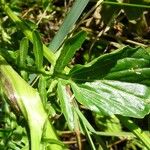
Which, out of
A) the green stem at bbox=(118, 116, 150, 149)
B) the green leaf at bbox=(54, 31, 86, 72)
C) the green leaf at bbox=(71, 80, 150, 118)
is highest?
the green leaf at bbox=(54, 31, 86, 72)

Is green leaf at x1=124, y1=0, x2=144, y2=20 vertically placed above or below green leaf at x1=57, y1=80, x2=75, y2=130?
above

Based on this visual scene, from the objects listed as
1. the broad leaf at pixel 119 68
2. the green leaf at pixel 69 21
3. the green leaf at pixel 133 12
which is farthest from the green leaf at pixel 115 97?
the green leaf at pixel 133 12

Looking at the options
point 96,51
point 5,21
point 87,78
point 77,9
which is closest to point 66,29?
point 77,9

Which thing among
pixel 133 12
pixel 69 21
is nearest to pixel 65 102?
pixel 69 21

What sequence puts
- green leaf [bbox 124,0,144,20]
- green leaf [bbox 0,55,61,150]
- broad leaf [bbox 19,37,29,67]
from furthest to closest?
green leaf [bbox 124,0,144,20], broad leaf [bbox 19,37,29,67], green leaf [bbox 0,55,61,150]

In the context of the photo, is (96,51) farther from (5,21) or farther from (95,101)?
(95,101)

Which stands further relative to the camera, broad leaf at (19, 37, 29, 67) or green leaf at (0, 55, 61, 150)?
broad leaf at (19, 37, 29, 67)

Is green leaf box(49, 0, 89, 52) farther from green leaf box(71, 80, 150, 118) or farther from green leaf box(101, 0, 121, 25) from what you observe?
green leaf box(101, 0, 121, 25)

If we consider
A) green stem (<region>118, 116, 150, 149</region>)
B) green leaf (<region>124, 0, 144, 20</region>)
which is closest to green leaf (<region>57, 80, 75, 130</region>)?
green stem (<region>118, 116, 150, 149</region>)

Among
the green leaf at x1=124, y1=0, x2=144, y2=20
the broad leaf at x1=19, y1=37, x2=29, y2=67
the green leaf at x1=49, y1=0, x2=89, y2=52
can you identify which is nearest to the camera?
the broad leaf at x1=19, y1=37, x2=29, y2=67
